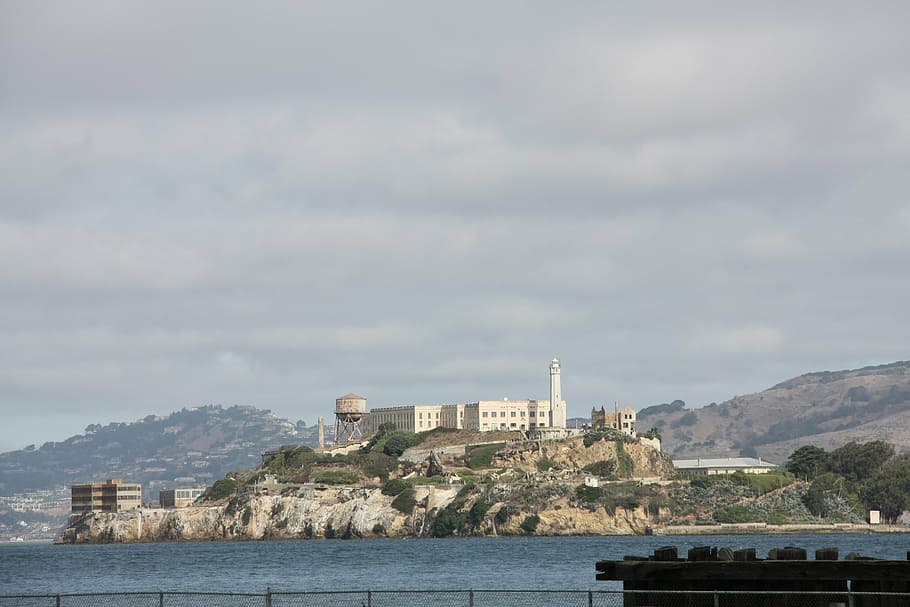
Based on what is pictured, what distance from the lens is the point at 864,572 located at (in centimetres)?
2964

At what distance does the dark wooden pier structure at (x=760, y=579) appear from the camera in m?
29.3

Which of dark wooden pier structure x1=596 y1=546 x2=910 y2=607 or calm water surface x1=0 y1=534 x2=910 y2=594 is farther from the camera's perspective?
calm water surface x1=0 y1=534 x2=910 y2=594

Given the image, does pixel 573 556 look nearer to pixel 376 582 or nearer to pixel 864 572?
pixel 376 582

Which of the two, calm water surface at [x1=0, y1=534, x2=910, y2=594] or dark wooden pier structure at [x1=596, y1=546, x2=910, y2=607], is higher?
dark wooden pier structure at [x1=596, y1=546, x2=910, y2=607]

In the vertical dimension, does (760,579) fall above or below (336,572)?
above

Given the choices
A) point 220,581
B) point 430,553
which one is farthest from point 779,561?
point 430,553

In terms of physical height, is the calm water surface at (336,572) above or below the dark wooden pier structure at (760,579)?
below

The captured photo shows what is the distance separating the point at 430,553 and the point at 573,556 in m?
26.7

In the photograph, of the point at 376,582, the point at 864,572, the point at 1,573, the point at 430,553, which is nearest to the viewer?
the point at 864,572

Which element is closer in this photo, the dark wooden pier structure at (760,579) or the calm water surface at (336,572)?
the dark wooden pier structure at (760,579)

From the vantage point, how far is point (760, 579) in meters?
30.5

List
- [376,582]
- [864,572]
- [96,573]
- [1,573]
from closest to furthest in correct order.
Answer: [864,572] < [376,582] < [96,573] < [1,573]

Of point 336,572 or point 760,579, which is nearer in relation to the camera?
point 760,579

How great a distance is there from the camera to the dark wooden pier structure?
96.1ft
